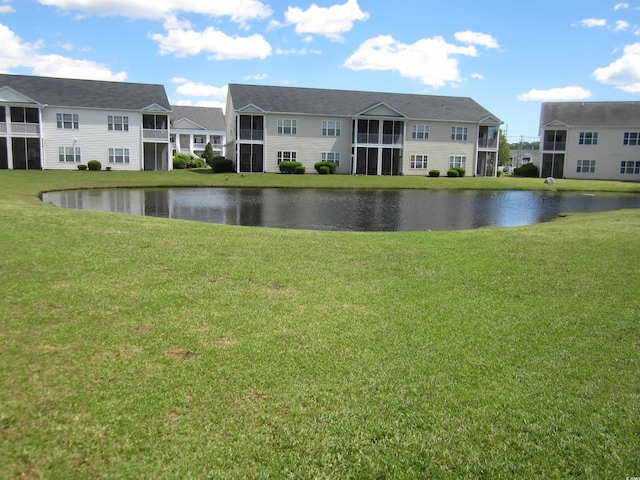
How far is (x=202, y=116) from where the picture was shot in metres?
97.1

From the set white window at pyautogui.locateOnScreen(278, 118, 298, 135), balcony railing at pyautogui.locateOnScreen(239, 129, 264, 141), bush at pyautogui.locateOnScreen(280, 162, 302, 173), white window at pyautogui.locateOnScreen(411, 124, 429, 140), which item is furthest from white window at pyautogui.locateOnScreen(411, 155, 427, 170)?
balcony railing at pyautogui.locateOnScreen(239, 129, 264, 141)

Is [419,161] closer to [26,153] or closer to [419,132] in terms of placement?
[419,132]

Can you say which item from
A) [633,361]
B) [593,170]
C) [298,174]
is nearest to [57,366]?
[633,361]

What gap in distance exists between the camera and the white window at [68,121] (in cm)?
5166

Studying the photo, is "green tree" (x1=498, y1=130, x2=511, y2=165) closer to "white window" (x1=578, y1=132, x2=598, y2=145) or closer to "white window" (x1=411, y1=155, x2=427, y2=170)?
"white window" (x1=578, y1=132, x2=598, y2=145)

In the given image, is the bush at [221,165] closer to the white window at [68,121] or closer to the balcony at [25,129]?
the white window at [68,121]

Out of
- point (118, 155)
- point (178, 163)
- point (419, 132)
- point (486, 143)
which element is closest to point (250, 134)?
point (178, 163)

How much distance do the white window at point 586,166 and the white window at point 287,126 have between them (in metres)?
37.8

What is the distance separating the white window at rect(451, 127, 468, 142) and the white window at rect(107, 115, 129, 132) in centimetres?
3657

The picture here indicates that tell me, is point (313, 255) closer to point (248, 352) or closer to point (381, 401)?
point (248, 352)

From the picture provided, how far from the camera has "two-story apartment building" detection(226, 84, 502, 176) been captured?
57.8 meters

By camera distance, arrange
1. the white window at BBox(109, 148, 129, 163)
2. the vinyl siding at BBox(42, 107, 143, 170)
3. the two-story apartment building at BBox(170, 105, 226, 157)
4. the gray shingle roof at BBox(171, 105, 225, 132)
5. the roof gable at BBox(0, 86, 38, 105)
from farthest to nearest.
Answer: the gray shingle roof at BBox(171, 105, 225, 132) < the two-story apartment building at BBox(170, 105, 226, 157) < the white window at BBox(109, 148, 129, 163) < the vinyl siding at BBox(42, 107, 143, 170) < the roof gable at BBox(0, 86, 38, 105)

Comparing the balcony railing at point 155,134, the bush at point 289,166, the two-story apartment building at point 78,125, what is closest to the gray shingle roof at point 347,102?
the bush at point 289,166

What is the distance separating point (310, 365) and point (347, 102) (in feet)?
194
